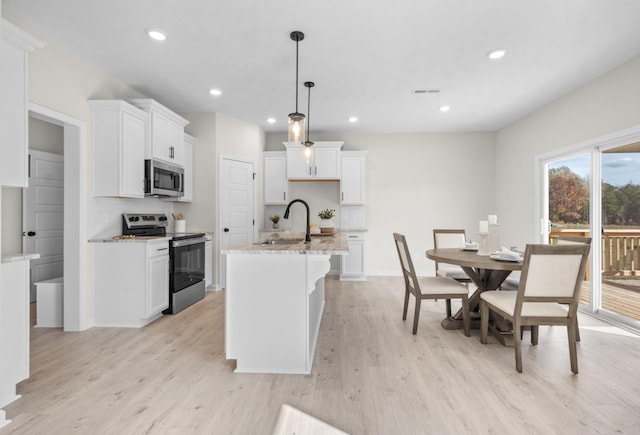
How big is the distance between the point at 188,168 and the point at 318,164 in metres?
2.12

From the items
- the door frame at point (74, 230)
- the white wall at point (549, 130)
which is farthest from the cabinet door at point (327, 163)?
the door frame at point (74, 230)

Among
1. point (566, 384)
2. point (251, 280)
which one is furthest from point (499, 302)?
point (251, 280)

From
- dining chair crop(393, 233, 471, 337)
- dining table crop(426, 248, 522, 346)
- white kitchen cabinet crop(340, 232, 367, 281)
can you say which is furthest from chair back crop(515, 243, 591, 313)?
white kitchen cabinet crop(340, 232, 367, 281)

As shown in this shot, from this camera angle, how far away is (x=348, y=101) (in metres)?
4.30

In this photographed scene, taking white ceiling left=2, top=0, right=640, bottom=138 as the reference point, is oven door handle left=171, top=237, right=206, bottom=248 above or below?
below

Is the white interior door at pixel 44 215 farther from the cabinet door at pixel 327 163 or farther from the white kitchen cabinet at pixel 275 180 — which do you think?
the cabinet door at pixel 327 163

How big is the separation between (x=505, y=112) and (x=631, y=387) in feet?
12.5

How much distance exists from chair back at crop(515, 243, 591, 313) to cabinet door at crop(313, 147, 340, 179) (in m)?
3.74

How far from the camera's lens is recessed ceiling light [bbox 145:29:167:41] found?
2658 millimetres

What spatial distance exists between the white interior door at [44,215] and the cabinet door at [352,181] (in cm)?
418

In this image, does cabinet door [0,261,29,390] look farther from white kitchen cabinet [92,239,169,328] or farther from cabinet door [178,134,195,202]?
cabinet door [178,134,195,202]

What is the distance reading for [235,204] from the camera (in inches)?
197

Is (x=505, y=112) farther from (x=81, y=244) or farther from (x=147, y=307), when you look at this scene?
(x=81, y=244)

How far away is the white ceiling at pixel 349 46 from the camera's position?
7.78 feet
